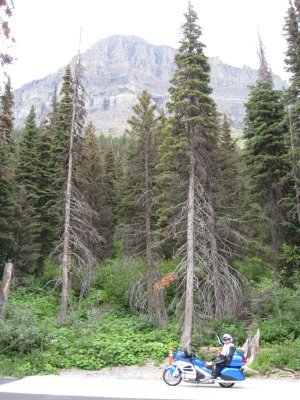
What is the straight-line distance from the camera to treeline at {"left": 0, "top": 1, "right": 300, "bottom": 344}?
18672 millimetres

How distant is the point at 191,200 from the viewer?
17.9m

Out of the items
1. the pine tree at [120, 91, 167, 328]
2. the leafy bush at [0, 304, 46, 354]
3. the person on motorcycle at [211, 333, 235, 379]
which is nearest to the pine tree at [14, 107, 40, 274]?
the pine tree at [120, 91, 167, 328]

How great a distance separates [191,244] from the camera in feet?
56.9

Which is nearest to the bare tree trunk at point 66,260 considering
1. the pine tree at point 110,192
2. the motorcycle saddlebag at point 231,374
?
the motorcycle saddlebag at point 231,374

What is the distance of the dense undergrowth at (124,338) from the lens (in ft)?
44.0

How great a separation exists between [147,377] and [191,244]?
6.15 m

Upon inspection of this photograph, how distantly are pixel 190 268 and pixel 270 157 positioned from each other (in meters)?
8.72

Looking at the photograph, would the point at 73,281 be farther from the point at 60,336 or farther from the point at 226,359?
the point at 226,359

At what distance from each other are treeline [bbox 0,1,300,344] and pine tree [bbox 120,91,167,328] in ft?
0.21

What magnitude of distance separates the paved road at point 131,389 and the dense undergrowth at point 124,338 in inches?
52.8

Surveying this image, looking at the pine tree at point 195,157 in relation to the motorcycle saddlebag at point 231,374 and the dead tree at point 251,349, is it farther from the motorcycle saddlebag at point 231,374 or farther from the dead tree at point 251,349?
the motorcycle saddlebag at point 231,374

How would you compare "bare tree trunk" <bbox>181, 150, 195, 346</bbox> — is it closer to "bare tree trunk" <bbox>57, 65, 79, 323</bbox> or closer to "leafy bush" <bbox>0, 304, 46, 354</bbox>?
"leafy bush" <bbox>0, 304, 46, 354</bbox>

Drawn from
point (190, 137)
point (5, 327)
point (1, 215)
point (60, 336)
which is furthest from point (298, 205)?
point (1, 215)

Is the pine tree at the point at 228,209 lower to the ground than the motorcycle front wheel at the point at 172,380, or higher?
higher
